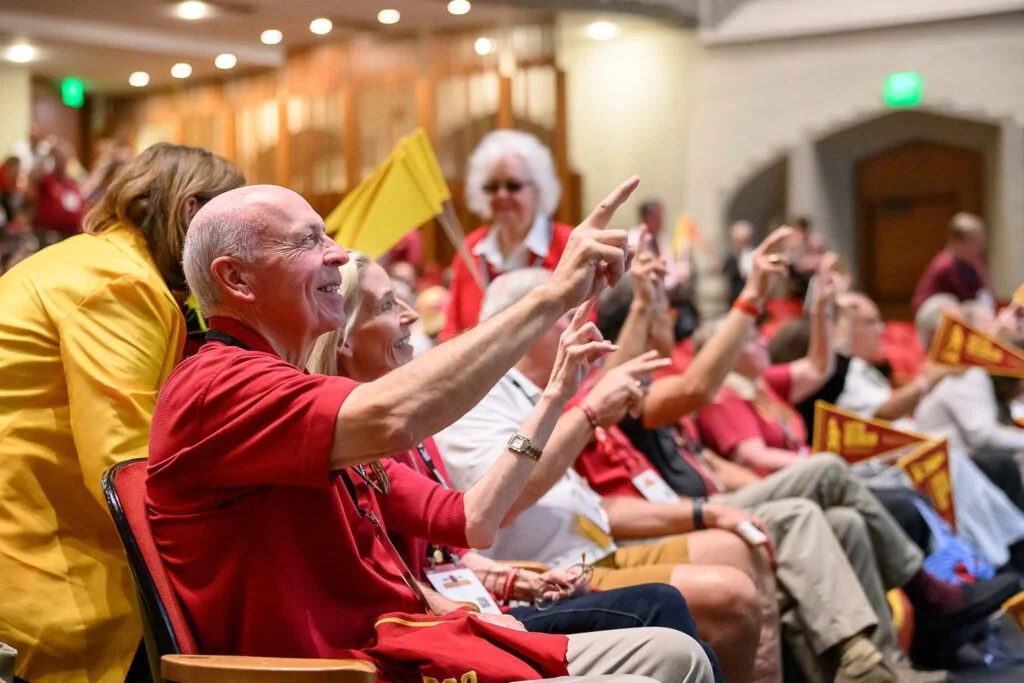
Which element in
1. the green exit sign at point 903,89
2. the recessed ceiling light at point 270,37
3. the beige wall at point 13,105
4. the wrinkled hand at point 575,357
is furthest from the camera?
the beige wall at point 13,105

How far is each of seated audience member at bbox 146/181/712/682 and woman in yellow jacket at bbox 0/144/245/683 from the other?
1.08ft

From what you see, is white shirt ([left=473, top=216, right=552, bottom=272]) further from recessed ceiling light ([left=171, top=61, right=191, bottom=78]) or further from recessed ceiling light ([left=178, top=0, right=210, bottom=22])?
recessed ceiling light ([left=171, top=61, right=191, bottom=78])

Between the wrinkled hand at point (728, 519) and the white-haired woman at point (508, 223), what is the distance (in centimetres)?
131

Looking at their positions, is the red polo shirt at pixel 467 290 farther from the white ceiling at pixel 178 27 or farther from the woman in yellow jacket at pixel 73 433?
the white ceiling at pixel 178 27

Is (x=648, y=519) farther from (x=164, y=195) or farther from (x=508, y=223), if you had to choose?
(x=508, y=223)

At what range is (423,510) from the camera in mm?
1879

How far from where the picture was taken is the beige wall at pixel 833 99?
377 inches

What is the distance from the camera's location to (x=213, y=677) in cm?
145

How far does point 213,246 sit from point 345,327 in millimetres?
655

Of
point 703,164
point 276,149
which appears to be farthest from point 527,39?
point 276,149

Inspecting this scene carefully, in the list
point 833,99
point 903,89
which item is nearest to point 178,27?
point 833,99

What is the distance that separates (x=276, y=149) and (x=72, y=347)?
10127 millimetres

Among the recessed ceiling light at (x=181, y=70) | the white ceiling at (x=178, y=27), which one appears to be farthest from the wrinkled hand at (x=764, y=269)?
the recessed ceiling light at (x=181, y=70)

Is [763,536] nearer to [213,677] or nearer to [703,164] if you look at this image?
[213,677]
